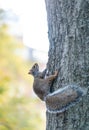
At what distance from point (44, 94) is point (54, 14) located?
0.34 m

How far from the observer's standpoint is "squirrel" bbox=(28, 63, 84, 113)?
5.61 ft

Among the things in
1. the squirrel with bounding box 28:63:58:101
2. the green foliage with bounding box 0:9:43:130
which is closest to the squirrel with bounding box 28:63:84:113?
the squirrel with bounding box 28:63:58:101

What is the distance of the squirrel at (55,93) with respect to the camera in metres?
1.71

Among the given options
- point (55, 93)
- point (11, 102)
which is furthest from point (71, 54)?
point (11, 102)

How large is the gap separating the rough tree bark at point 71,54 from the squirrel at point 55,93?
22 mm

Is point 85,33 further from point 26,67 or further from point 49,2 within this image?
point 26,67

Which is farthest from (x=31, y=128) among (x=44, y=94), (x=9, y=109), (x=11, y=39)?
(x=44, y=94)

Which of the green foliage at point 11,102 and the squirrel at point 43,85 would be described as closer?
the squirrel at point 43,85

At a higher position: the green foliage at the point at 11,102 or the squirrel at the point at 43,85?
the squirrel at the point at 43,85

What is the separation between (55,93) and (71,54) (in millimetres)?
169

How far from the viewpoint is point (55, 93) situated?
1749 mm

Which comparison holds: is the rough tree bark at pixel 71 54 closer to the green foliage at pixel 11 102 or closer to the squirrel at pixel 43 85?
the squirrel at pixel 43 85

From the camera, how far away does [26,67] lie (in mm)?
4398

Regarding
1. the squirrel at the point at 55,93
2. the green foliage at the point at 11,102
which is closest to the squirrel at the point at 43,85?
the squirrel at the point at 55,93
